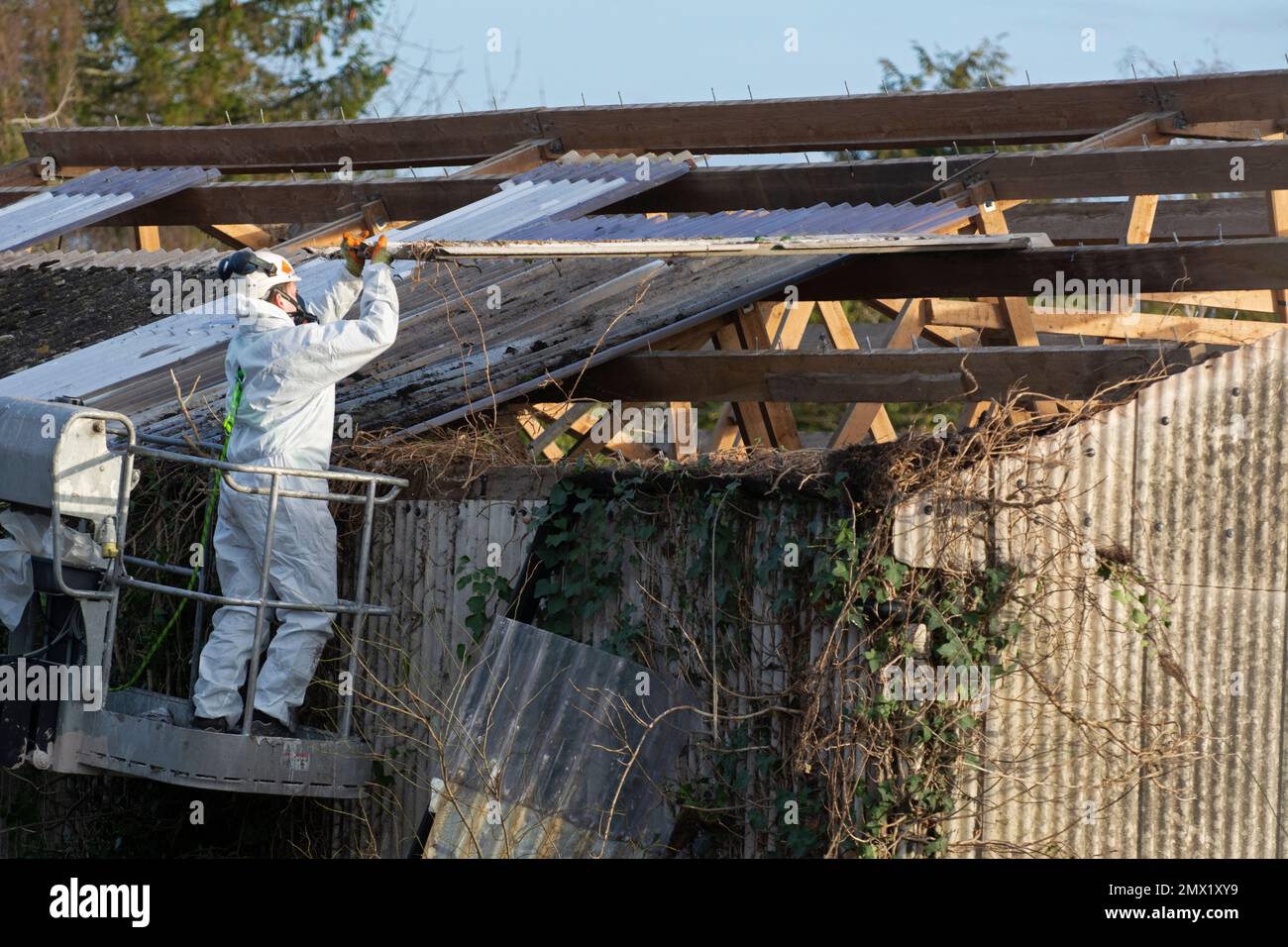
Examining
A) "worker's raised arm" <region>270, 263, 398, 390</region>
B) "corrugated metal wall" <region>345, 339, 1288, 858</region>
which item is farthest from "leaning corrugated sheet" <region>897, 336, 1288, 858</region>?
"worker's raised arm" <region>270, 263, 398, 390</region>

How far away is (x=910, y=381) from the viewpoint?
29.1 ft

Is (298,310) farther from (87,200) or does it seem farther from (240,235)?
(87,200)

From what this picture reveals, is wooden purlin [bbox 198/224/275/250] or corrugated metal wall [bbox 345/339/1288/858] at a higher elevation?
wooden purlin [bbox 198/224/275/250]

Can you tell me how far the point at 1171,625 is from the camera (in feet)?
21.5

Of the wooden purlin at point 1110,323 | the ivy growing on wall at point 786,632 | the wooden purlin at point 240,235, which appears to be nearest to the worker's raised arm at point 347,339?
the ivy growing on wall at point 786,632

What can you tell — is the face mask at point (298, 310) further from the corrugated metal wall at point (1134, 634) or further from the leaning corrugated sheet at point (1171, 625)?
the leaning corrugated sheet at point (1171, 625)

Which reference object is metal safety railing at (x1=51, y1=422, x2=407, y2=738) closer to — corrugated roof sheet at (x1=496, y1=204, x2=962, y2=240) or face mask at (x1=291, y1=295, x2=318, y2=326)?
face mask at (x1=291, y1=295, x2=318, y2=326)

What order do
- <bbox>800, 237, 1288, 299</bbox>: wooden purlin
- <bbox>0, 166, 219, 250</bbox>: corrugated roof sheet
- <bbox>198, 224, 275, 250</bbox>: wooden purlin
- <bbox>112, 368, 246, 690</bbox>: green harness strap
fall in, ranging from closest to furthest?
<bbox>112, 368, 246, 690</bbox>: green harness strap, <bbox>800, 237, 1288, 299</bbox>: wooden purlin, <bbox>0, 166, 219, 250</bbox>: corrugated roof sheet, <bbox>198, 224, 275, 250</bbox>: wooden purlin

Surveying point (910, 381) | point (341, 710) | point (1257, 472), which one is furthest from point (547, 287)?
point (1257, 472)

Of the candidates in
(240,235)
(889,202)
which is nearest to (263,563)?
(889,202)

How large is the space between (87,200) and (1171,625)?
10.1 meters

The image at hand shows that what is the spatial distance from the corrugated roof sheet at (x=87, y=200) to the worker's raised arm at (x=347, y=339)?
6076 millimetres

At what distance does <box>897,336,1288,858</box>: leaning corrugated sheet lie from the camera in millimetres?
6355

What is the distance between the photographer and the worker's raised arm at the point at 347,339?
710cm
